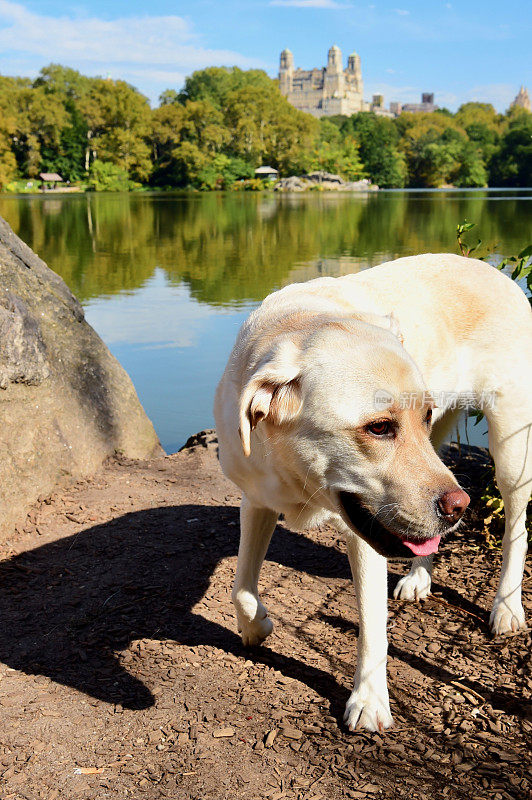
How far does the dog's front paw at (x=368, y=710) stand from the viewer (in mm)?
2971

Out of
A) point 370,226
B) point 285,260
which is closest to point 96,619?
point 285,260

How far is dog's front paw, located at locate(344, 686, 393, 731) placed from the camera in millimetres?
2971

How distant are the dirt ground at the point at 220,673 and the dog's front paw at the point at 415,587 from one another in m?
0.06

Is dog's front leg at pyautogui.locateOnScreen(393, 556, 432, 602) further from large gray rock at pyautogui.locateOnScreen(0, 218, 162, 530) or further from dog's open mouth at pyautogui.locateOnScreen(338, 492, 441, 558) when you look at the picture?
large gray rock at pyautogui.locateOnScreen(0, 218, 162, 530)

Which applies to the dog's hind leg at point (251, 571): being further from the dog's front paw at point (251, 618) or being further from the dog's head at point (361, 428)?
the dog's head at point (361, 428)

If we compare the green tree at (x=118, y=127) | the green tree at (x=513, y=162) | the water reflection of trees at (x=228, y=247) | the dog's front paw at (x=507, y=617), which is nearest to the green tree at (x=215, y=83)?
the green tree at (x=118, y=127)

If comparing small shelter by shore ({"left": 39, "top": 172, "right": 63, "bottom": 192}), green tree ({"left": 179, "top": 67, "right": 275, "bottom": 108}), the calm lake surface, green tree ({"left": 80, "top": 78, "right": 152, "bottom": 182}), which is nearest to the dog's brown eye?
the calm lake surface

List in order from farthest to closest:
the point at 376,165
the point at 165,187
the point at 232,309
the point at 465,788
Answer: the point at 376,165 → the point at 165,187 → the point at 232,309 → the point at 465,788

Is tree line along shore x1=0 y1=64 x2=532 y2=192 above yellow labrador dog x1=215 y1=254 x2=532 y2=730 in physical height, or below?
above

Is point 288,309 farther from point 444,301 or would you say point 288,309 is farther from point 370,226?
point 370,226

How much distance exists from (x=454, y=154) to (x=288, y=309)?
347 ft

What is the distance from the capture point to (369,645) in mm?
3066

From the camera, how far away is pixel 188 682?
132 inches

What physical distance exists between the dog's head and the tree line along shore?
79712mm
